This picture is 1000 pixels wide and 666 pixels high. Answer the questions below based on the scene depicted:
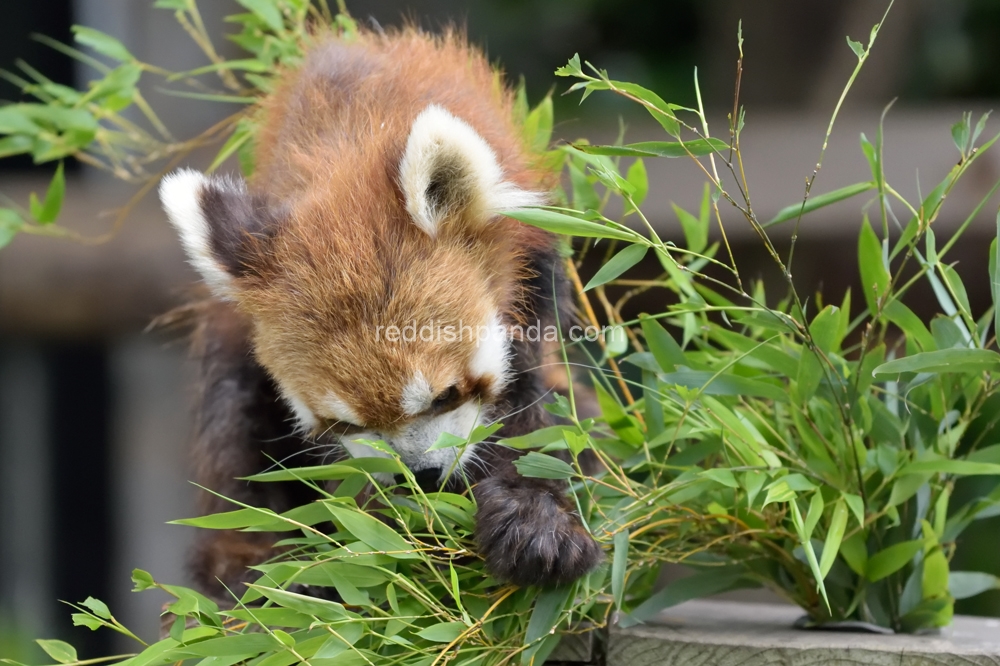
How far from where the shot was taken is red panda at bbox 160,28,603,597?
1153 millimetres

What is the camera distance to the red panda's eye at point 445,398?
119 cm

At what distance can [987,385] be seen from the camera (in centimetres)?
114

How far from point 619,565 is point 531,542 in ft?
0.32

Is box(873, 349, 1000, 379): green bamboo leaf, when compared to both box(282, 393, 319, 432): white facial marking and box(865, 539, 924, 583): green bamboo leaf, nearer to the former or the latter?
box(865, 539, 924, 583): green bamboo leaf

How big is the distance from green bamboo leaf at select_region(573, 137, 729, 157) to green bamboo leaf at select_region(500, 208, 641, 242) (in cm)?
8

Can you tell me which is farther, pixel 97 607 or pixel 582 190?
pixel 582 190

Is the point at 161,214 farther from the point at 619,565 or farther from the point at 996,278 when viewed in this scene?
the point at 996,278

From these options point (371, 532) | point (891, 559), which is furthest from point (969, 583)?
point (371, 532)

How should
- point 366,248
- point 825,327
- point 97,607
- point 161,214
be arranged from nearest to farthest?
1. point 97,607
2. point 825,327
3. point 366,248
4. point 161,214

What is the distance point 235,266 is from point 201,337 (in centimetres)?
46

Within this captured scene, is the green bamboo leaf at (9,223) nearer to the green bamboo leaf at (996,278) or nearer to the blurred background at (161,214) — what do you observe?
the blurred background at (161,214)

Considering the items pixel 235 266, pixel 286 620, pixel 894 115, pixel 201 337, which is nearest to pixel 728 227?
pixel 894 115

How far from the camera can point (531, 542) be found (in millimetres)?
1066

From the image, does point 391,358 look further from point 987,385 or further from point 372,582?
point 987,385
